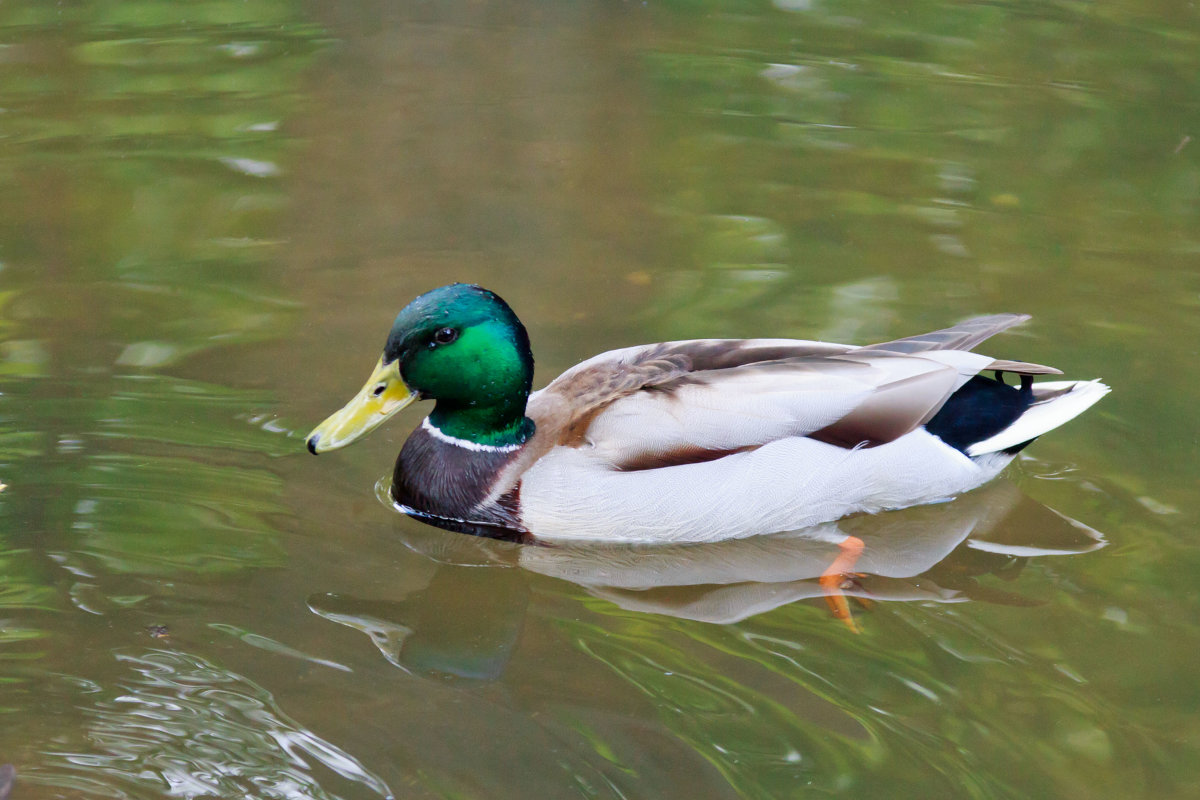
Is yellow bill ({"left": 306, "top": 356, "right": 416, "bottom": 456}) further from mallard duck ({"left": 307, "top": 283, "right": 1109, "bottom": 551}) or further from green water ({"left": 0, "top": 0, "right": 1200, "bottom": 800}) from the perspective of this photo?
green water ({"left": 0, "top": 0, "right": 1200, "bottom": 800})

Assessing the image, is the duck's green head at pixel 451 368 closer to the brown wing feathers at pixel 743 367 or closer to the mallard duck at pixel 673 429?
the mallard duck at pixel 673 429

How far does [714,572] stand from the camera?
16.7 feet

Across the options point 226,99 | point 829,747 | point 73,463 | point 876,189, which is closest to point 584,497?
point 829,747

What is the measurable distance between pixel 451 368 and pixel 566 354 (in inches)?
A: 48.0

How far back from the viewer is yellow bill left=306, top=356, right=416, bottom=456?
5.00 m

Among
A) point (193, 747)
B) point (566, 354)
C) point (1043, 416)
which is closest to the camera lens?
point (193, 747)

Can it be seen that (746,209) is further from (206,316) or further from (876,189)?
(206,316)

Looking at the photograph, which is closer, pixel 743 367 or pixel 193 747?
pixel 193 747

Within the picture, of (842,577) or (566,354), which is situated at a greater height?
(566,354)

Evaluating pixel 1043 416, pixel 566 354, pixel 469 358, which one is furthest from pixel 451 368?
pixel 1043 416

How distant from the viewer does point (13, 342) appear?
6.15 metres

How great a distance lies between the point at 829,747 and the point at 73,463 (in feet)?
10.3

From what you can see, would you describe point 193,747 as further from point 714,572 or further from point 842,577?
point 842,577

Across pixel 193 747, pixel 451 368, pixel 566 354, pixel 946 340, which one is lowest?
pixel 193 747
